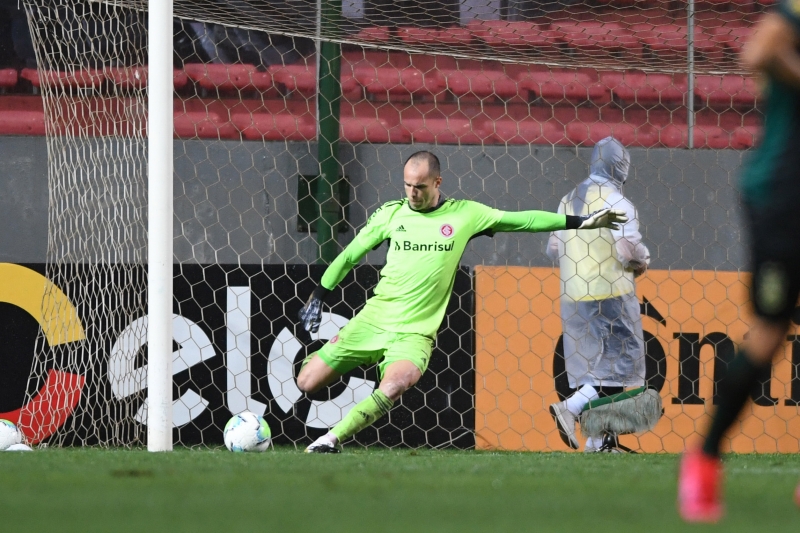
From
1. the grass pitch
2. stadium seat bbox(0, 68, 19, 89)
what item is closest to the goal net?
stadium seat bbox(0, 68, 19, 89)

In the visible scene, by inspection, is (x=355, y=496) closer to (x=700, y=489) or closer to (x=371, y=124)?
(x=700, y=489)

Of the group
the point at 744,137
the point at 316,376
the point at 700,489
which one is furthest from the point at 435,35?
the point at 700,489

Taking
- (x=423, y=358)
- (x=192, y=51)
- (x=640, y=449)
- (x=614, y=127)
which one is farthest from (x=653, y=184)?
(x=192, y=51)

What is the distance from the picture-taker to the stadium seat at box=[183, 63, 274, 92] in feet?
24.4

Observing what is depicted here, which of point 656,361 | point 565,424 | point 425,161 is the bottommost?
point 565,424

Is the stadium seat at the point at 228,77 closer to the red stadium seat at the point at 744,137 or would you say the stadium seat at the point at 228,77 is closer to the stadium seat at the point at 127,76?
the stadium seat at the point at 127,76

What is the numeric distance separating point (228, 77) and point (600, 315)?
3209mm

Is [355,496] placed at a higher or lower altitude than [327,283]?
lower

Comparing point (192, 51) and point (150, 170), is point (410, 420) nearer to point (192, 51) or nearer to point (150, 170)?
point (150, 170)

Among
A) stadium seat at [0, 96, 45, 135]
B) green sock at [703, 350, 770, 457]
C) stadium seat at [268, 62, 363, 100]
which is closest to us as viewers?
green sock at [703, 350, 770, 457]

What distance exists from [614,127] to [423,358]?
339cm

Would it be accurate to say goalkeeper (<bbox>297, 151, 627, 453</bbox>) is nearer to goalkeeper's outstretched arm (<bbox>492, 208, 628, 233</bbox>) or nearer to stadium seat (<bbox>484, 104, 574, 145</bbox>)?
goalkeeper's outstretched arm (<bbox>492, 208, 628, 233</bbox>)

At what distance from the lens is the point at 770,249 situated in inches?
90.3

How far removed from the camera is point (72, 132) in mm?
6047
